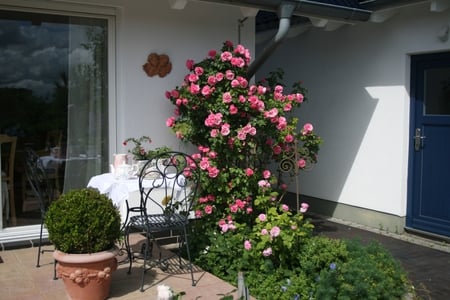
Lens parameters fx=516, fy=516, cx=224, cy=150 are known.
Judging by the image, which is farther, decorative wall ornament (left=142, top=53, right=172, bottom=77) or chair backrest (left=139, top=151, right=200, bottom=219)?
decorative wall ornament (left=142, top=53, right=172, bottom=77)

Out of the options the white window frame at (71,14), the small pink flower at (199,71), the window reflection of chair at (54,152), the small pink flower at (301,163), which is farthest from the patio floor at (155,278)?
the small pink flower at (199,71)

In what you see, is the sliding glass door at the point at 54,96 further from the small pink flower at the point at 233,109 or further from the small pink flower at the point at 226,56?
the small pink flower at the point at 233,109

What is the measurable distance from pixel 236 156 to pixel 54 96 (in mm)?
1985

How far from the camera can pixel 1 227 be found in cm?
516

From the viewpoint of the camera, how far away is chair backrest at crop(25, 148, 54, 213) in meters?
4.37

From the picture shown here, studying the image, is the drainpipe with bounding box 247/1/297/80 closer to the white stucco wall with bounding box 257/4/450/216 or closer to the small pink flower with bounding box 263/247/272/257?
the white stucco wall with bounding box 257/4/450/216

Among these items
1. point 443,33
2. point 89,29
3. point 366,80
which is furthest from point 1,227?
point 443,33

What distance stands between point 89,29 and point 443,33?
390 cm

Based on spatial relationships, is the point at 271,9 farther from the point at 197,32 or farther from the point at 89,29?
the point at 89,29

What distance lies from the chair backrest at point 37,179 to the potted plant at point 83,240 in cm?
91

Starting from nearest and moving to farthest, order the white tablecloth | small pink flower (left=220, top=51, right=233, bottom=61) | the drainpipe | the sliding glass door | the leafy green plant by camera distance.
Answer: the leafy green plant → the white tablecloth → the sliding glass door → small pink flower (left=220, top=51, right=233, bottom=61) → the drainpipe

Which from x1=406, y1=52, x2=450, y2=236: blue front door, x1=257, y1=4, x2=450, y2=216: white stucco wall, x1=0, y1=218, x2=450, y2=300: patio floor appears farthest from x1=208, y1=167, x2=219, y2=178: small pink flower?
x1=406, y1=52, x2=450, y2=236: blue front door

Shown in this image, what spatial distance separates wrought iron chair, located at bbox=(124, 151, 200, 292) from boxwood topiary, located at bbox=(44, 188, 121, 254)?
525 mm

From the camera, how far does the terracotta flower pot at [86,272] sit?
345 cm
